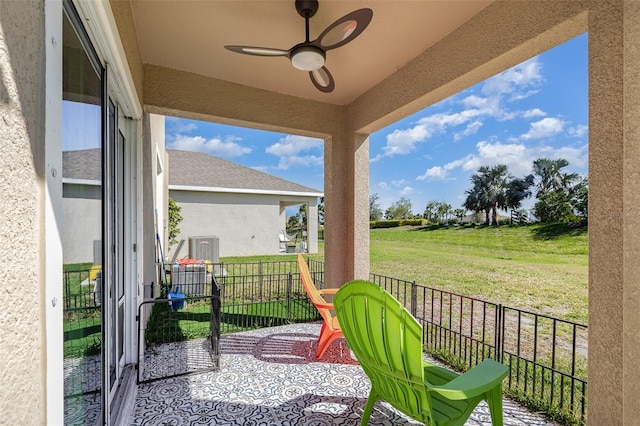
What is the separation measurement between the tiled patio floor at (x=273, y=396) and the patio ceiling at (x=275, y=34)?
10.3 feet

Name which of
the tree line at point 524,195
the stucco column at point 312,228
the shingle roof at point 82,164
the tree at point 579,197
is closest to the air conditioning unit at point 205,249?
the stucco column at point 312,228

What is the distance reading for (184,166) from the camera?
13734mm

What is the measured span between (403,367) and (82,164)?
6.37 feet

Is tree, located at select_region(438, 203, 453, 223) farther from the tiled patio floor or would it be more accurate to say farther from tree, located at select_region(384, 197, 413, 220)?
the tiled patio floor

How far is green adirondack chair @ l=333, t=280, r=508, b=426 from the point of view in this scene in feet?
5.42

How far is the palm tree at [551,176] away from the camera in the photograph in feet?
14.0

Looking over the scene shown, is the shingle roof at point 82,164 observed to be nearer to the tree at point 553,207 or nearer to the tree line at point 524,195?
the tree line at point 524,195

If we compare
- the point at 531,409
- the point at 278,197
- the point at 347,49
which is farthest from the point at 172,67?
the point at 278,197

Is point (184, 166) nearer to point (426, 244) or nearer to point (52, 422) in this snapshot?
point (426, 244)

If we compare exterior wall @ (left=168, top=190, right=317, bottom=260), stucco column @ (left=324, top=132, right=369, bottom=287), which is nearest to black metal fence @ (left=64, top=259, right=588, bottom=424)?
stucco column @ (left=324, top=132, right=369, bottom=287)

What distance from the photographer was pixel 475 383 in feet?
5.70

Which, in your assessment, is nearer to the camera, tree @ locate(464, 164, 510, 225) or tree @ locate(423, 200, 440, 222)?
tree @ locate(464, 164, 510, 225)

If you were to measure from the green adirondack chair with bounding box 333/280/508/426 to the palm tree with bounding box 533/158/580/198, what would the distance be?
348 centimetres

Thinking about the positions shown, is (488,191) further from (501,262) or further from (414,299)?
(414,299)
